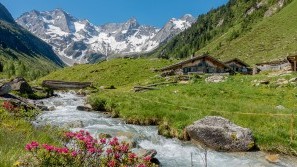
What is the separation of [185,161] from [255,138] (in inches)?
189

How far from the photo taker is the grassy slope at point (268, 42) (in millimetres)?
121988

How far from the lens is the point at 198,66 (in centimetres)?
8006

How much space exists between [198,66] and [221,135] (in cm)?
6087

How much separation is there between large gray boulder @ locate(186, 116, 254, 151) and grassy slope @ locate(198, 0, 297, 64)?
9758 centimetres

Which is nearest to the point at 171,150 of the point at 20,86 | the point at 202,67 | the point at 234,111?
the point at 234,111

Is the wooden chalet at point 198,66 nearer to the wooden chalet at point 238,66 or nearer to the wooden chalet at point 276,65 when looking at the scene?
the wooden chalet at point 276,65

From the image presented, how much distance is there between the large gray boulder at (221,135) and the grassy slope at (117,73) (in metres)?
57.1

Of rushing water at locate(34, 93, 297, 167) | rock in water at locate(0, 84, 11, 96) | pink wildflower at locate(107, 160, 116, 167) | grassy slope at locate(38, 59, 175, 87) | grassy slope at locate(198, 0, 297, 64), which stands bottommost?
rushing water at locate(34, 93, 297, 167)

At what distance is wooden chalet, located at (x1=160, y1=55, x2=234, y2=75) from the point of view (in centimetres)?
7806

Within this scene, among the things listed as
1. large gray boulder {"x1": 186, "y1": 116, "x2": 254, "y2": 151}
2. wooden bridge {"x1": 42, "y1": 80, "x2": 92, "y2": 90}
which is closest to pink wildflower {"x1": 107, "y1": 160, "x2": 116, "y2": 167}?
large gray boulder {"x1": 186, "y1": 116, "x2": 254, "y2": 151}

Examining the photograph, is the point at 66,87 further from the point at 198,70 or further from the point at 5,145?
the point at 5,145

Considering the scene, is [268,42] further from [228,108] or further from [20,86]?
[228,108]

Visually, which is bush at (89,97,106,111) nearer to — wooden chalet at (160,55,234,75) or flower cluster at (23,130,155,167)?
flower cluster at (23,130,155,167)

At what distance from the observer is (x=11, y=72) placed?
6196 inches
